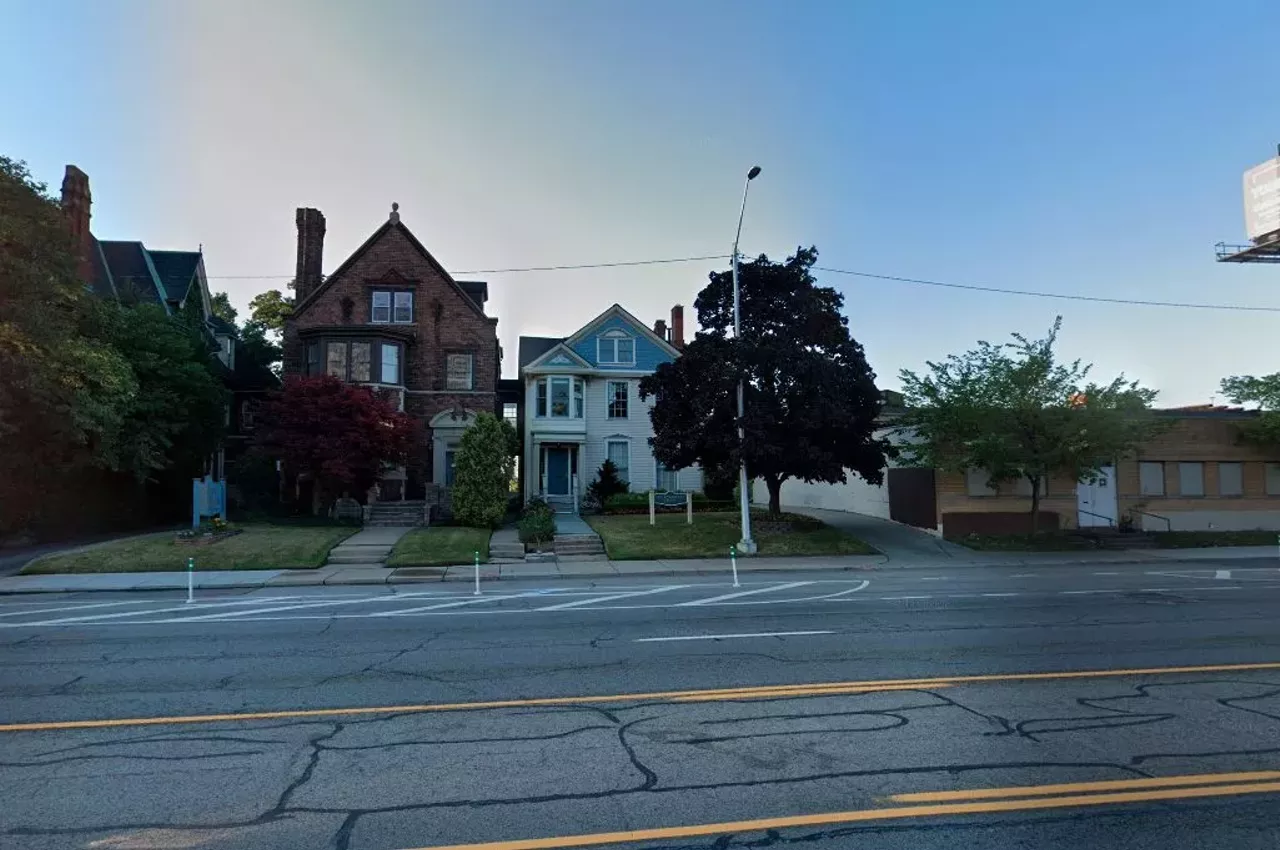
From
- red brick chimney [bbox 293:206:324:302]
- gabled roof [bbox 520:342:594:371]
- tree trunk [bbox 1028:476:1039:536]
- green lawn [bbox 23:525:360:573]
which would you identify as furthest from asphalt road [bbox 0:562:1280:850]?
red brick chimney [bbox 293:206:324:302]

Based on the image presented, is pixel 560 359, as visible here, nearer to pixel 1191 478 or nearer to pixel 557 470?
pixel 557 470

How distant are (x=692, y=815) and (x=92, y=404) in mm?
23277

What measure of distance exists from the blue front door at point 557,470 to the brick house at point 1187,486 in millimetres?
19382

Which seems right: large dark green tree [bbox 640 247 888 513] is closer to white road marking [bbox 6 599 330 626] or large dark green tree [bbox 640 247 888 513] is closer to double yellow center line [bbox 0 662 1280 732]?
white road marking [bbox 6 599 330 626]

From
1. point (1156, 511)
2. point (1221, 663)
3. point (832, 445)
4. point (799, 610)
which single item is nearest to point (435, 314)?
point (832, 445)

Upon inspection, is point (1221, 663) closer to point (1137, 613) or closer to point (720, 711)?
point (1137, 613)

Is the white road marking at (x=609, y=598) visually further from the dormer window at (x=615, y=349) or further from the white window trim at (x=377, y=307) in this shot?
the white window trim at (x=377, y=307)

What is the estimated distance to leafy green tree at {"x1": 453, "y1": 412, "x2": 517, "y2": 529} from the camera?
27.2 metres

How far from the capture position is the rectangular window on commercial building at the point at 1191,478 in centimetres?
2848

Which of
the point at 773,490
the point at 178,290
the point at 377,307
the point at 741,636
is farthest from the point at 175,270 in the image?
the point at 741,636

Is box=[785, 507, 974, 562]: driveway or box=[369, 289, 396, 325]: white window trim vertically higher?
box=[369, 289, 396, 325]: white window trim

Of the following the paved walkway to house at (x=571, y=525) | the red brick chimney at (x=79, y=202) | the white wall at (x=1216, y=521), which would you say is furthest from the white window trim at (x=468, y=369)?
the white wall at (x=1216, y=521)

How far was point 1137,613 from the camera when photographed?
39.2 feet

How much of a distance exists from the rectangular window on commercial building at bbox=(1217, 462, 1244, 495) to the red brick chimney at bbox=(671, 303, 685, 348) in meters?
25.3
